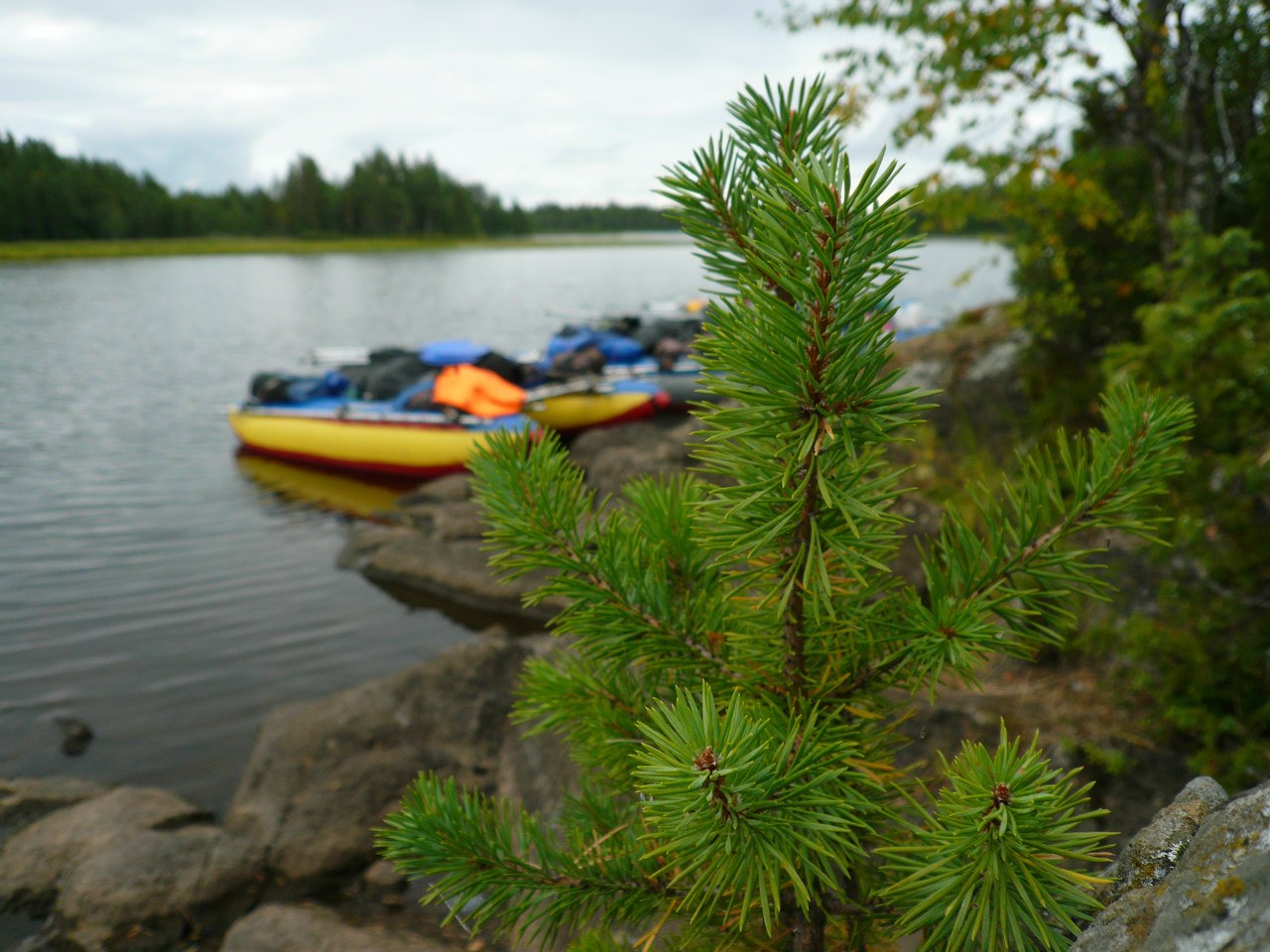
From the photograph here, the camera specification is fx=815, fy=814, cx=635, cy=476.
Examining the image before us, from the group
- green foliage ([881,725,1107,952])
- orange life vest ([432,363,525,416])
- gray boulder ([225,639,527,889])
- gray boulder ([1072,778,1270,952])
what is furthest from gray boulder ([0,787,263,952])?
orange life vest ([432,363,525,416])

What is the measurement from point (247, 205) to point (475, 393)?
14183cm

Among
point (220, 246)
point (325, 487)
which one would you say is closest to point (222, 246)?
point (220, 246)

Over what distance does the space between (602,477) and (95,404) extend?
16.6 m

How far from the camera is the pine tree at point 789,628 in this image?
98 cm

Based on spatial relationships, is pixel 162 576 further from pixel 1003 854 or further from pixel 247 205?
pixel 247 205

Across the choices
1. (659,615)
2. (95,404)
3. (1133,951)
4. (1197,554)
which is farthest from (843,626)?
(95,404)

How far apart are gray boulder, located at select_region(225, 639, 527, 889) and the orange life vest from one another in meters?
8.67

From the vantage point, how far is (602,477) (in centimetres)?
1193

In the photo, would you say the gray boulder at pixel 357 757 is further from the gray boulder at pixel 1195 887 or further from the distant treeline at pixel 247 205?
the distant treeline at pixel 247 205

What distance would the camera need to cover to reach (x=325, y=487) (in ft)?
52.9

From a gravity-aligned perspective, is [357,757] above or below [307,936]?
below

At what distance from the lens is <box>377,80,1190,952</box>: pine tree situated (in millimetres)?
979

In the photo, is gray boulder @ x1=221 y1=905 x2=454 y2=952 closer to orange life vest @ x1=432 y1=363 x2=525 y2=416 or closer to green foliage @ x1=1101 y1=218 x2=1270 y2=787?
green foliage @ x1=1101 y1=218 x2=1270 y2=787

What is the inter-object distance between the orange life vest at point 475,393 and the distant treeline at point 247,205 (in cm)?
9686
